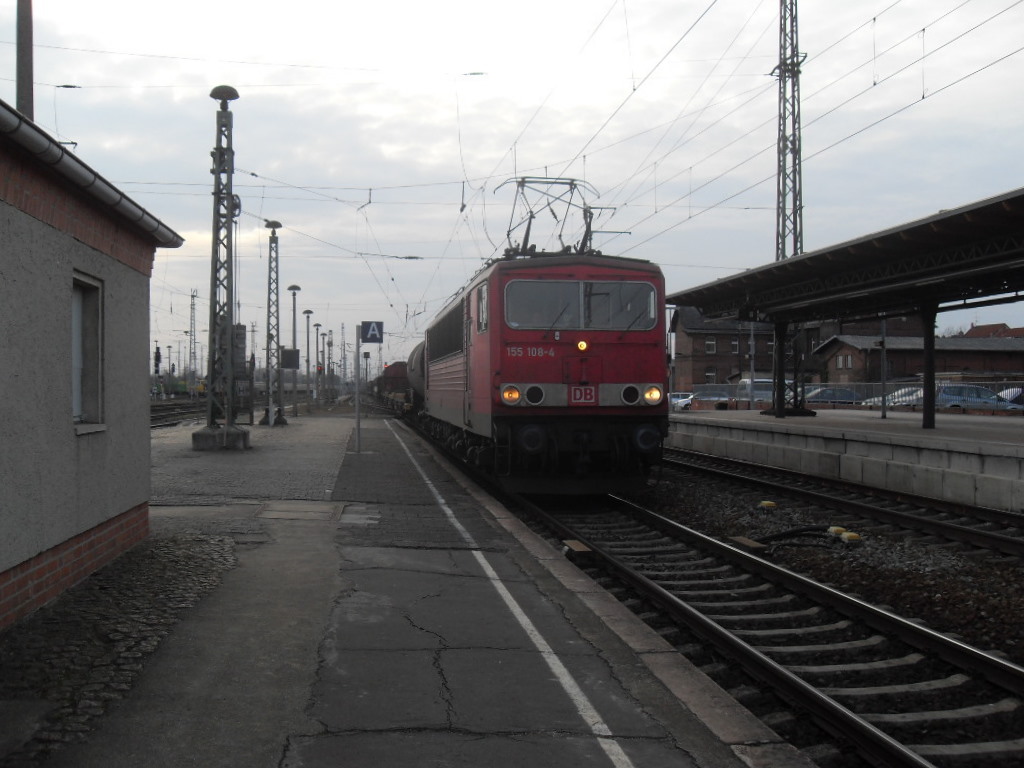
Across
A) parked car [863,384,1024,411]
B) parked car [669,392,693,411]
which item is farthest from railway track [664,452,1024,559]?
parked car [669,392,693,411]

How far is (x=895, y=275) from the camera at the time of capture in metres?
14.9

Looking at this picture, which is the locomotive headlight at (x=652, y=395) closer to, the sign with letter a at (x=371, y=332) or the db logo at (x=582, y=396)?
the db logo at (x=582, y=396)

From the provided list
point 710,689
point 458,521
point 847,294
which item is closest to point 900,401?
point 847,294

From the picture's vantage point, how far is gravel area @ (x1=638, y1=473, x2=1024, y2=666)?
20.1 ft

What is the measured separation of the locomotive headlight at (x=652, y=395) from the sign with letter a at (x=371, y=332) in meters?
9.49

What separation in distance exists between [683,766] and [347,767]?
1409 millimetres

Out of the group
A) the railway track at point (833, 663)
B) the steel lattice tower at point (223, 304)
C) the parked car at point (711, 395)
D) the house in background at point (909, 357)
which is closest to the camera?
the railway track at point (833, 663)

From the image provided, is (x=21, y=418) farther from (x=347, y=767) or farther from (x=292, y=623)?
(x=347, y=767)

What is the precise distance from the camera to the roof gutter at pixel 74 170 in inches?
186

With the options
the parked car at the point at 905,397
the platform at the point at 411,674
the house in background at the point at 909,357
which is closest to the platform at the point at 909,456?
the platform at the point at 411,674

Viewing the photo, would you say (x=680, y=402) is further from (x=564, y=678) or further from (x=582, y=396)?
(x=564, y=678)

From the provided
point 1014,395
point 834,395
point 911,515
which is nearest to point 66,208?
point 911,515

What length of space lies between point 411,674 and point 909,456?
10903 mm

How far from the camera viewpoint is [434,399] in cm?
1819
